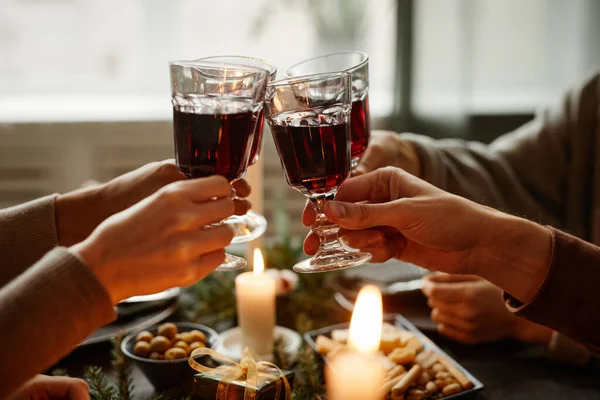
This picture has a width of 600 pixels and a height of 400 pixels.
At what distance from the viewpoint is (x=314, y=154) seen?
0.89m

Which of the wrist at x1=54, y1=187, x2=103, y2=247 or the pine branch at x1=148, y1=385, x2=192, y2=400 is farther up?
the wrist at x1=54, y1=187, x2=103, y2=247

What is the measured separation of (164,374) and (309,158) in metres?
0.43

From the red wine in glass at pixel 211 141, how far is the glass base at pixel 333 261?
0.18m

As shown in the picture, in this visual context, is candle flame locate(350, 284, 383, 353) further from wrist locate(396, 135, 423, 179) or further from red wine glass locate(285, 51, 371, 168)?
wrist locate(396, 135, 423, 179)

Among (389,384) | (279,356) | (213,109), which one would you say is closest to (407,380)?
(389,384)

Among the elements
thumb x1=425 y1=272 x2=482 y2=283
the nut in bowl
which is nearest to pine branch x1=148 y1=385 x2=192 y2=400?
the nut in bowl

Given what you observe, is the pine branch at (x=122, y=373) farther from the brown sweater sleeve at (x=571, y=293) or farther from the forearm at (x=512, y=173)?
the forearm at (x=512, y=173)

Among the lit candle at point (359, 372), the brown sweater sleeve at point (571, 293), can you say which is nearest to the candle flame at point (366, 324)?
the lit candle at point (359, 372)

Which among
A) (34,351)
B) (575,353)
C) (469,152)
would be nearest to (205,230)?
(34,351)

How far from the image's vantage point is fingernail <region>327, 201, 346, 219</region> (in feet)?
3.06

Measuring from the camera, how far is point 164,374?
1024 millimetres

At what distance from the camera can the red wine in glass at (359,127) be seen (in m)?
1.10

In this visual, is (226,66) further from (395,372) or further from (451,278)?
(451,278)

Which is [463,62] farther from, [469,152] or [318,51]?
[469,152]
